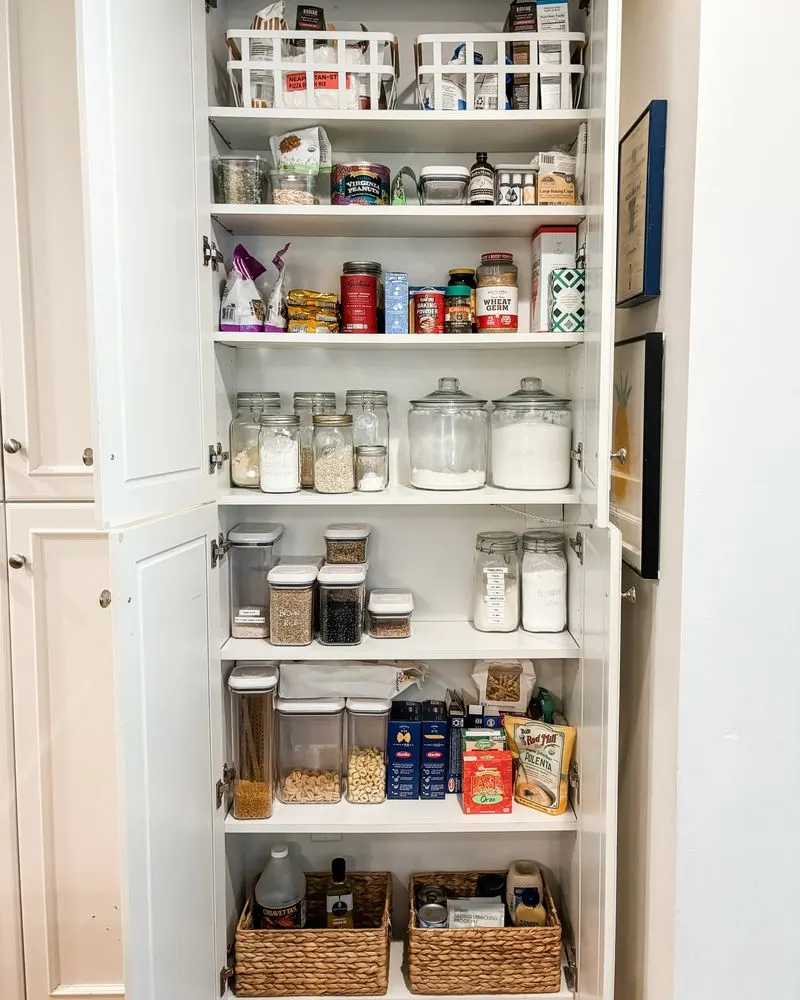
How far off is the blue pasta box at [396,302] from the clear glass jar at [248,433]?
0.33 meters

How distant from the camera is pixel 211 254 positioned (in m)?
1.59

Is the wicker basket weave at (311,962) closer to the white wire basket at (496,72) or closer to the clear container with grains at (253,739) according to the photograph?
the clear container with grains at (253,739)

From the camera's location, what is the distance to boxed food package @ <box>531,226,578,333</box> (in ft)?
5.37

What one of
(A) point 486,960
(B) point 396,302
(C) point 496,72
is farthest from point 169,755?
(C) point 496,72

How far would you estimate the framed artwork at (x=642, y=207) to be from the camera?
131cm

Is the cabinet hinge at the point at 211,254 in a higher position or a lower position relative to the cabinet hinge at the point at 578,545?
higher

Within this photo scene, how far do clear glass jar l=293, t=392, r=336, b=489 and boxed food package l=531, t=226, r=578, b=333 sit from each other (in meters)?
0.51

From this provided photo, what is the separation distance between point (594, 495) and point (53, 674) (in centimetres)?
119

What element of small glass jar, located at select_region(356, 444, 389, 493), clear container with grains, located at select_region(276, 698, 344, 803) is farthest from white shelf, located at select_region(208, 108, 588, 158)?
clear container with grains, located at select_region(276, 698, 344, 803)

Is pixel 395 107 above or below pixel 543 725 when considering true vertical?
above

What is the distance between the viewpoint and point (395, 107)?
1775 mm

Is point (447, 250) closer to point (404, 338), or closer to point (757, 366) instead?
point (404, 338)

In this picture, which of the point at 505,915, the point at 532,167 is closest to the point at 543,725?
the point at 505,915

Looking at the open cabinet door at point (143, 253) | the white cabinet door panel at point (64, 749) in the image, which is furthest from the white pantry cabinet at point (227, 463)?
the white cabinet door panel at point (64, 749)
